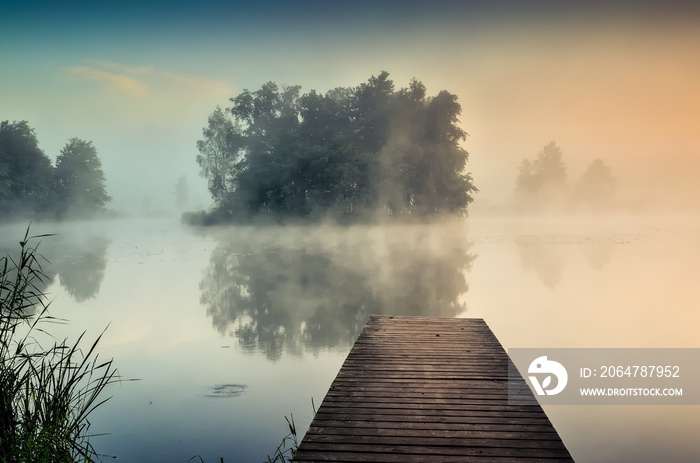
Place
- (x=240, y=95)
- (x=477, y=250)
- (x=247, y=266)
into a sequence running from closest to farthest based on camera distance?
(x=247, y=266)
(x=477, y=250)
(x=240, y=95)

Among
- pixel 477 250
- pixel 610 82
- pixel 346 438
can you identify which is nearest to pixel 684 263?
pixel 477 250

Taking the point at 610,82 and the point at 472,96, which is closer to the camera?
the point at 472,96

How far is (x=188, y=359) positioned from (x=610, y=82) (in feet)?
209

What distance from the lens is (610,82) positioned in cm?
6438

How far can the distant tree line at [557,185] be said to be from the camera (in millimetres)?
82125

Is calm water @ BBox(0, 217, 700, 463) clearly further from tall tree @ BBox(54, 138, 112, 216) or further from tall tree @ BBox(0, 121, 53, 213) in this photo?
tall tree @ BBox(54, 138, 112, 216)

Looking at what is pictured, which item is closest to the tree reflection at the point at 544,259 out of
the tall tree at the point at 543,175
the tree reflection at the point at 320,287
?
the tree reflection at the point at 320,287

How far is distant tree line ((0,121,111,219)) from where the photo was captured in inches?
2062

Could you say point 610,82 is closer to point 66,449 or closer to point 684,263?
point 684,263

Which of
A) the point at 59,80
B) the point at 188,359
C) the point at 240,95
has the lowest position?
the point at 188,359

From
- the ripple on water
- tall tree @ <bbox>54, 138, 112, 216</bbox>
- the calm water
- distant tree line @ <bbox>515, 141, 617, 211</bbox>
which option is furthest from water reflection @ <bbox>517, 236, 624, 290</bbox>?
distant tree line @ <bbox>515, 141, 617, 211</bbox>

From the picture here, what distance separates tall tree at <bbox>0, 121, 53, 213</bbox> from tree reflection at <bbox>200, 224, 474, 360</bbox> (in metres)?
27.5

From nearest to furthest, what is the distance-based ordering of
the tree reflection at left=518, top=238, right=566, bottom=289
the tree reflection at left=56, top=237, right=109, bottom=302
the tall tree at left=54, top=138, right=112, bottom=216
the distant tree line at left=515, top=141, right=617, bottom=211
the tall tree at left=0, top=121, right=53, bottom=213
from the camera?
the tree reflection at left=56, top=237, right=109, bottom=302
the tree reflection at left=518, top=238, right=566, bottom=289
the tall tree at left=0, top=121, right=53, bottom=213
the tall tree at left=54, top=138, right=112, bottom=216
the distant tree line at left=515, top=141, right=617, bottom=211

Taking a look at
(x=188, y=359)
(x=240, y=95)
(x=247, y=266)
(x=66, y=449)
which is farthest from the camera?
(x=240, y=95)
